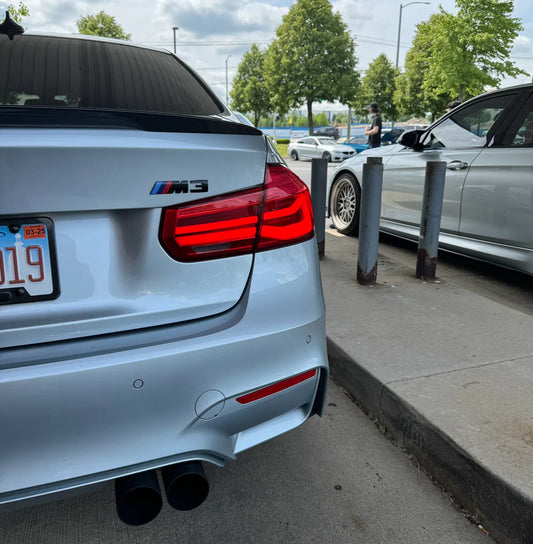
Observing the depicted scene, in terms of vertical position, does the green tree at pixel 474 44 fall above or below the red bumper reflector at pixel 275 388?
above

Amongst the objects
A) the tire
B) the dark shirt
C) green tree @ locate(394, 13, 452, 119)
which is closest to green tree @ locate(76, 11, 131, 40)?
green tree @ locate(394, 13, 452, 119)

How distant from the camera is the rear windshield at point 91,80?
2158 millimetres

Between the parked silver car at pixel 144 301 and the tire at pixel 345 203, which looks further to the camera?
the tire at pixel 345 203

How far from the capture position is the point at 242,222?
4.97 feet

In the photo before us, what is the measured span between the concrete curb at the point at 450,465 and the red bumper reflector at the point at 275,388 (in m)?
0.78

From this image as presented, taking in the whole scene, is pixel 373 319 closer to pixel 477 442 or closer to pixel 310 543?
pixel 477 442

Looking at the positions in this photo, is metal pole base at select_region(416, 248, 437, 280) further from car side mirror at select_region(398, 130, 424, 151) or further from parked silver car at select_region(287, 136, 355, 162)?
parked silver car at select_region(287, 136, 355, 162)

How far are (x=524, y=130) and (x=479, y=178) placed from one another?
473 millimetres

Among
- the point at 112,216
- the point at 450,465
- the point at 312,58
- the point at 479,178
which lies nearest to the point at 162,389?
the point at 112,216

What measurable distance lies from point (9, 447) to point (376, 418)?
1755 millimetres

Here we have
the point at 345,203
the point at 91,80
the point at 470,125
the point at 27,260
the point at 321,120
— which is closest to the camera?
the point at 27,260

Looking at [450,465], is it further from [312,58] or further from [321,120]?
[321,120]

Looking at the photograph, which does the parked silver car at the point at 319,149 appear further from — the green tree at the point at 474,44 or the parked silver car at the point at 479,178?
the parked silver car at the point at 479,178

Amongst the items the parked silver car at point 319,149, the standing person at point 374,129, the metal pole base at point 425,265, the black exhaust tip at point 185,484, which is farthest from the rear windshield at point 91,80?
the parked silver car at point 319,149
